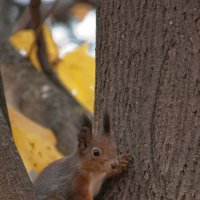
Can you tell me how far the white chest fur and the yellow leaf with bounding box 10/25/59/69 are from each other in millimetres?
1044

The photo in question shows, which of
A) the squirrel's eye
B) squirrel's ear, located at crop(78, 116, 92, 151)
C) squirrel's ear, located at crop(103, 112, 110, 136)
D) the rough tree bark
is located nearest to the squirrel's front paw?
squirrel's ear, located at crop(103, 112, 110, 136)

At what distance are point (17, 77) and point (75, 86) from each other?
31 cm

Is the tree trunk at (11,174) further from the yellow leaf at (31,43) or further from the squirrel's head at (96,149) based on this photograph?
the yellow leaf at (31,43)

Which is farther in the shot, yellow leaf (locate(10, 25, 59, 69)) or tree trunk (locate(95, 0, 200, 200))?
yellow leaf (locate(10, 25, 59, 69))

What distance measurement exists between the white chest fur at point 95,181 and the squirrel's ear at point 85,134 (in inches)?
4.3

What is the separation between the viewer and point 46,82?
3.46m

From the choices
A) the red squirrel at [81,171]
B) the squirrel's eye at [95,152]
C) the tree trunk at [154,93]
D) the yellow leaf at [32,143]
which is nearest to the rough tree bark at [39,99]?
the yellow leaf at [32,143]

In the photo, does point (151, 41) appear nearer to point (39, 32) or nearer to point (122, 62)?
point (122, 62)

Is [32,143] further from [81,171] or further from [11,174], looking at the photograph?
[11,174]

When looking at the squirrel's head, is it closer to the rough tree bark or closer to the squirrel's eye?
the squirrel's eye

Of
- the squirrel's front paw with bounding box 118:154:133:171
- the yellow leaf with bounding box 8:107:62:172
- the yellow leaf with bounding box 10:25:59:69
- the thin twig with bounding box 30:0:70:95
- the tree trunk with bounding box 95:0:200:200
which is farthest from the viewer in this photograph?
the yellow leaf with bounding box 10:25:59:69

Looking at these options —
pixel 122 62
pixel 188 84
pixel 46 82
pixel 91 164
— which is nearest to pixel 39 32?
→ pixel 46 82

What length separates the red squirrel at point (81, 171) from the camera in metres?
2.34

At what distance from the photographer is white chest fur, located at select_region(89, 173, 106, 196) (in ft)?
7.59
